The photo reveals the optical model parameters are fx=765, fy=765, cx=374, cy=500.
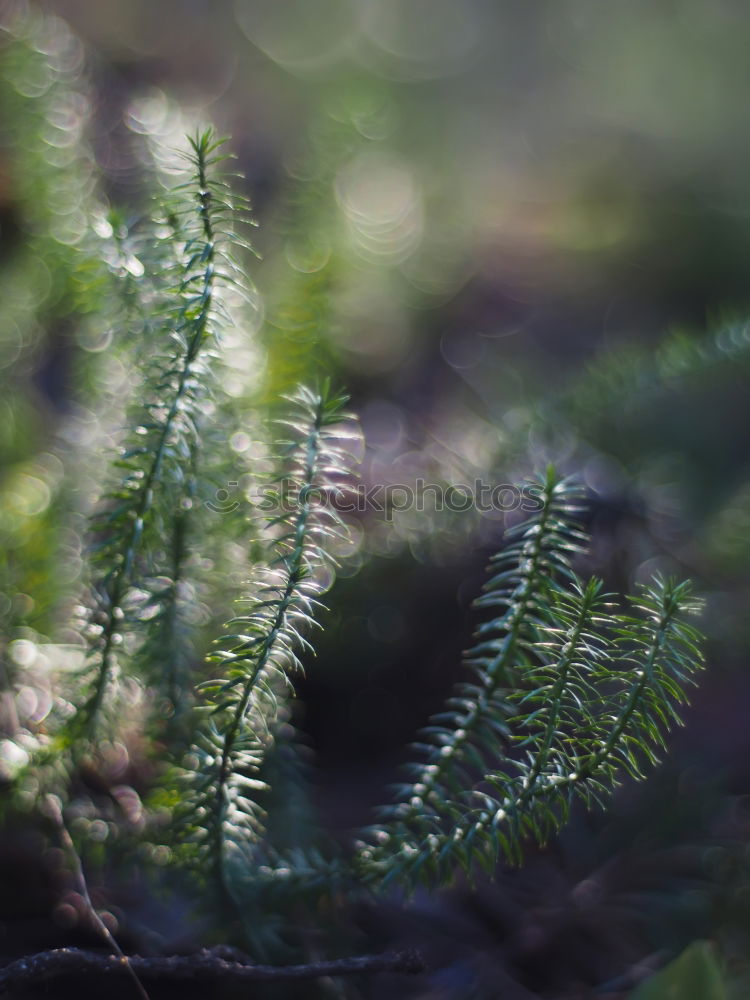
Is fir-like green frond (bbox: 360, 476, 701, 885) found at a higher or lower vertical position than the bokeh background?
lower

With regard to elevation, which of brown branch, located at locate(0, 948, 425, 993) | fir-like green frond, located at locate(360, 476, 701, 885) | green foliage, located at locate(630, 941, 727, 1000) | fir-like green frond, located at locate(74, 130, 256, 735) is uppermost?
fir-like green frond, located at locate(74, 130, 256, 735)

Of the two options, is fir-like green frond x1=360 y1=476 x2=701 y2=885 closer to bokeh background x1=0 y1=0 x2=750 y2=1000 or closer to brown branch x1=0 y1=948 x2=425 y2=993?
brown branch x1=0 y1=948 x2=425 y2=993

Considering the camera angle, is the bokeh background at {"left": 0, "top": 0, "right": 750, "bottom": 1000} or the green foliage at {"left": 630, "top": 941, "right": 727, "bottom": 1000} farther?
the bokeh background at {"left": 0, "top": 0, "right": 750, "bottom": 1000}

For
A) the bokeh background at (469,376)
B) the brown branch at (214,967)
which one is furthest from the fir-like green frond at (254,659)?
the bokeh background at (469,376)

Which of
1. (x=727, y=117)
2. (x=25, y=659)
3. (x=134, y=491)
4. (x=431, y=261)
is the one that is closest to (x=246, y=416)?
(x=134, y=491)

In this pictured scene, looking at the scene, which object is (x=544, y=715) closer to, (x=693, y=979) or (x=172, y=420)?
(x=693, y=979)

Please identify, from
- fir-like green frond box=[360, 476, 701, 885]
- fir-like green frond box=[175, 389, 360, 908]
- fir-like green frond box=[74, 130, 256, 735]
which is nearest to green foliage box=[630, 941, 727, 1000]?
fir-like green frond box=[360, 476, 701, 885]

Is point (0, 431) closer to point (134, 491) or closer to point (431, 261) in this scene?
point (134, 491)

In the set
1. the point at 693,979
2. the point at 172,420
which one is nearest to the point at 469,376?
the point at 172,420
